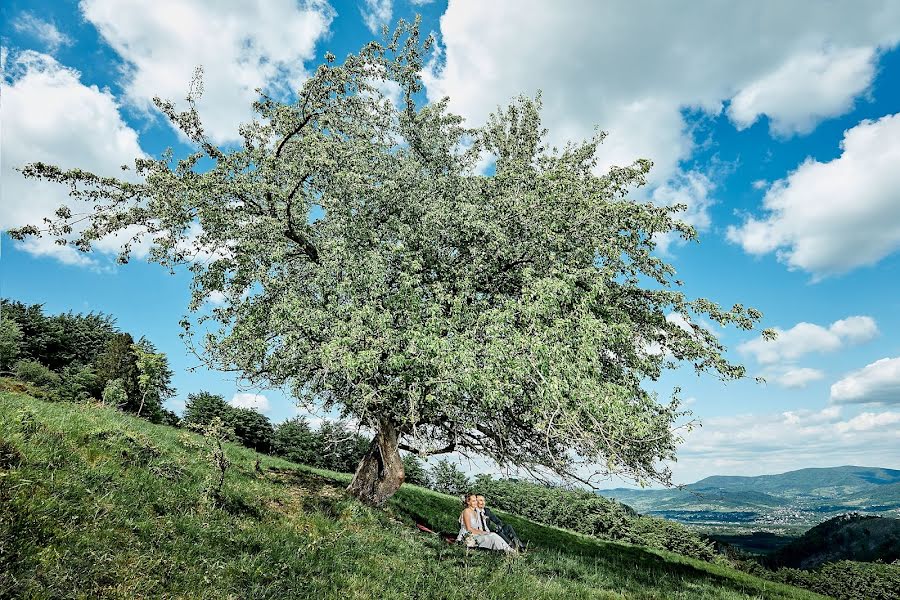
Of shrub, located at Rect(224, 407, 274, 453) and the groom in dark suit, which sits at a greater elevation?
shrub, located at Rect(224, 407, 274, 453)

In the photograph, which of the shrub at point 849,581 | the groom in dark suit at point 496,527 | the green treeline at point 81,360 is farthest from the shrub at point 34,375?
the shrub at point 849,581

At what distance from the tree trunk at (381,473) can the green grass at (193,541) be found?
203 centimetres

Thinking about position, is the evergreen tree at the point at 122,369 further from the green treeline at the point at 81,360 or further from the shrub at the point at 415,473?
the shrub at the point at 415,473

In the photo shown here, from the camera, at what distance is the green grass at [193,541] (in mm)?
6594

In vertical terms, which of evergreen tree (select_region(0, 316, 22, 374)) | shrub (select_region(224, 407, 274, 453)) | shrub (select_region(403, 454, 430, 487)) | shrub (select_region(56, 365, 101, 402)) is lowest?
shrub (select_region(403, 454, 430, 487))

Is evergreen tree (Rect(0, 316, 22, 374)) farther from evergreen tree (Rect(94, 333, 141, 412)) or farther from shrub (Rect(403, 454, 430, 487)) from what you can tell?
shrub (Rect(403, 454, 430, 487))

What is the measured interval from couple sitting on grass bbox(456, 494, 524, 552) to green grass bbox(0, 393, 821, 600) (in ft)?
2.66

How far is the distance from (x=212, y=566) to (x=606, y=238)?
13.4m

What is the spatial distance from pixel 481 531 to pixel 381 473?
480 centimetres

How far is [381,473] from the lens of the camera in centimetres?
1717

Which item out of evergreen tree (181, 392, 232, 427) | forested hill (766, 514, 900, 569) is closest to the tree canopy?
evergreen tree (181, 392, 232, 427)

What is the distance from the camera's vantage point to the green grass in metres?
6.59

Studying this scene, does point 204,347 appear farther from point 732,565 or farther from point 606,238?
point 732,565

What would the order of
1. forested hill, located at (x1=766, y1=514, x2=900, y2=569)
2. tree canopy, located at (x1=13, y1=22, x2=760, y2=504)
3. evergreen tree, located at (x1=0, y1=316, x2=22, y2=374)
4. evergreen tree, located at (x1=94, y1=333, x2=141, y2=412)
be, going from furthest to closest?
forested hill, located at (x1=766, y1=514, x2=900, y2=569) → evergreen tree, located at (x1=94, y1=333, x2=141, y2=412) → evergreen tree, located at (x1=0, y1=316, x2=22, y2=374) → tree canopy, located at (x1=13, y1=22, x2=760, y2=504)
